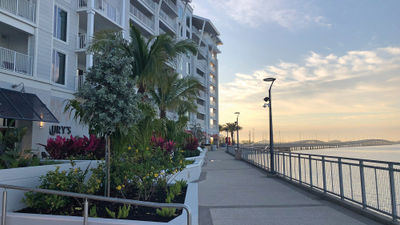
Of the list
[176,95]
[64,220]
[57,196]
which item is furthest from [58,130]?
[64,220]

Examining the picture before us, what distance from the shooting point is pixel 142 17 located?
95.0 feet

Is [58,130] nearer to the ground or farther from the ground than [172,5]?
nearer to the ground

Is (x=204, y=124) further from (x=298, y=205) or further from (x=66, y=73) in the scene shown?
(x=298, y=205)

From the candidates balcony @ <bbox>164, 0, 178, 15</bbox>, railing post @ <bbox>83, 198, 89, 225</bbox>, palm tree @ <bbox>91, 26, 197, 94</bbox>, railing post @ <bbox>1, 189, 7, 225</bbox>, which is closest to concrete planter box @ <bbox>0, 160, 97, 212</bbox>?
railing post @ <bbox>1, 189, 7, 225</bbox>

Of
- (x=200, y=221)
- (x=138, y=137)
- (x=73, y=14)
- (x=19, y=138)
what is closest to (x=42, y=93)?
(x=73, y=14)

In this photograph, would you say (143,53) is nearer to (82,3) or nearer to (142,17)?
(82,3)

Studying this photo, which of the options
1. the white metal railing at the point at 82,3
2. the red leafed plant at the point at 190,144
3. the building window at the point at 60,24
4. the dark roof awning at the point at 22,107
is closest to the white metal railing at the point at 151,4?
the white metal railing at the point at 82,3

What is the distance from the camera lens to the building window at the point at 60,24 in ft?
53.0

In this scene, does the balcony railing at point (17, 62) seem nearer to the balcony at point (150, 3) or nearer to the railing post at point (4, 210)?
the railing post at point (4, 210)

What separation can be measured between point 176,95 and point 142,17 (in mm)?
17422

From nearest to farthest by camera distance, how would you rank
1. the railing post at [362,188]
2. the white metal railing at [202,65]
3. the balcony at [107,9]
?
1. the railing post at [362,188]
2. the balcony at [107,9]
3. the white metal railing at [202,65]

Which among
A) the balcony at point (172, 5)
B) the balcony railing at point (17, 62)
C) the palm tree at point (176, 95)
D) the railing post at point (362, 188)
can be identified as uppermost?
the balcony at point (172, 5)

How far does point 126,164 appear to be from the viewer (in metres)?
5.89

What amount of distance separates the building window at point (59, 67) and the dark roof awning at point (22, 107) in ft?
11.5
